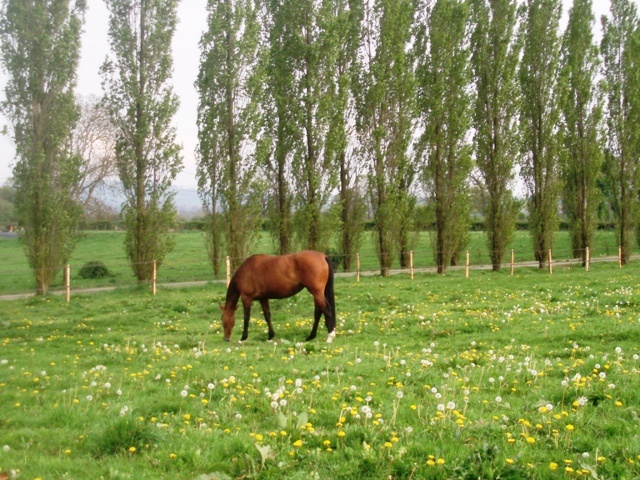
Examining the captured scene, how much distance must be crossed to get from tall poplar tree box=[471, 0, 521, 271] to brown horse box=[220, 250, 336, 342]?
74.9 ft

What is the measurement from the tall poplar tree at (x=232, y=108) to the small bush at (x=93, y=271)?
8452mm

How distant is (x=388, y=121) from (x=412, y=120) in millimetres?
1310

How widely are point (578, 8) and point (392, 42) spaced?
14033mm

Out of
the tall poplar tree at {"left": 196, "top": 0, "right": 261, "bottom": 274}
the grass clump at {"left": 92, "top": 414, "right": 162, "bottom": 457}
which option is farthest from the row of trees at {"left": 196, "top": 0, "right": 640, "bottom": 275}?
the grass clump at {"left": 92, "top": 414, "right": 162, "bottom": 457}

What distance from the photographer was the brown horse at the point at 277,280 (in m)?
13.5

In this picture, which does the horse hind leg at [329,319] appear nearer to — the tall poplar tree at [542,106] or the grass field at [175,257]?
the grass field at [175,257]

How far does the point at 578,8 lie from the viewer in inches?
1481

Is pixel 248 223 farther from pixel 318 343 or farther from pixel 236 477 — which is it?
pixel 236 477

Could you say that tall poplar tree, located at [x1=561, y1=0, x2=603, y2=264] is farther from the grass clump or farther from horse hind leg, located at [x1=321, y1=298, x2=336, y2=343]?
the grass clump

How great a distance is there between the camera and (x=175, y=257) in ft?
136

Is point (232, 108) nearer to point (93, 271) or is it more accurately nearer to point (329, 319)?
point (93, 271)

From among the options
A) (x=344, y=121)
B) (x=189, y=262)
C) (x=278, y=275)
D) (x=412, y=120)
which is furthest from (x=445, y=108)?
(x=278, y=275)

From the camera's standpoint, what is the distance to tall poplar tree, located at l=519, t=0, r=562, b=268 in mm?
35781

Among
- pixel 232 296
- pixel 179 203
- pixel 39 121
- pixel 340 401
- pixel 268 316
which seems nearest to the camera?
pixel 340 401
